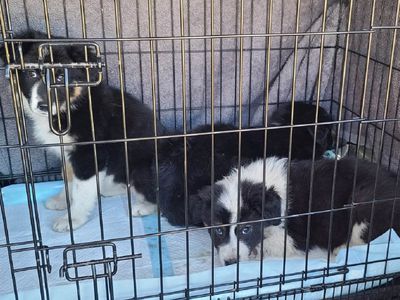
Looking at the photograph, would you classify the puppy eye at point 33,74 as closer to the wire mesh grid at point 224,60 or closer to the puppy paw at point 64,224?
the wire mesh grid at point 224,60

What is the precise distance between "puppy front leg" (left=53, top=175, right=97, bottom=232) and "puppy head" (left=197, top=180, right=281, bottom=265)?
1.98ft

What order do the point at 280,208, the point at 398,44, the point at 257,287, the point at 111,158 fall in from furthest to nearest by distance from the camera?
the point at 398,44 < the point at 111,158 < the point at 280,208 < the point at 257,287

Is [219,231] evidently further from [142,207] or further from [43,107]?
[43,107]

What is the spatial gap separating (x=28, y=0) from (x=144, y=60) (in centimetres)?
76

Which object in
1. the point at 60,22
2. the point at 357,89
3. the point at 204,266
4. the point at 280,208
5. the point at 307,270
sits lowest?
the point at 204,266

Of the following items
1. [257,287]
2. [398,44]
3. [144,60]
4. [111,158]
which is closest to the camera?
[257,287]

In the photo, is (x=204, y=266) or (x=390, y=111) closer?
(x=204, y=266)

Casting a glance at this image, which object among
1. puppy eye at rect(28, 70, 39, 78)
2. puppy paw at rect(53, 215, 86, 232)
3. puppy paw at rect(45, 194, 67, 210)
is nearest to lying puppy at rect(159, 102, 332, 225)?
puppy paw at rect(53, 215, 86, 232)

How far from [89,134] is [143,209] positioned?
0.61m

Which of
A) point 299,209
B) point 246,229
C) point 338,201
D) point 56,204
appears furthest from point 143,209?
point 338,201

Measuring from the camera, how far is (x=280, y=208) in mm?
2154

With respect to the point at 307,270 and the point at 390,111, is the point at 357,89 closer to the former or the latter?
the point at 390,111

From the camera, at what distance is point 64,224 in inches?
98.9

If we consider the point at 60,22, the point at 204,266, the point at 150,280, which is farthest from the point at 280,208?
the point at 60,22
